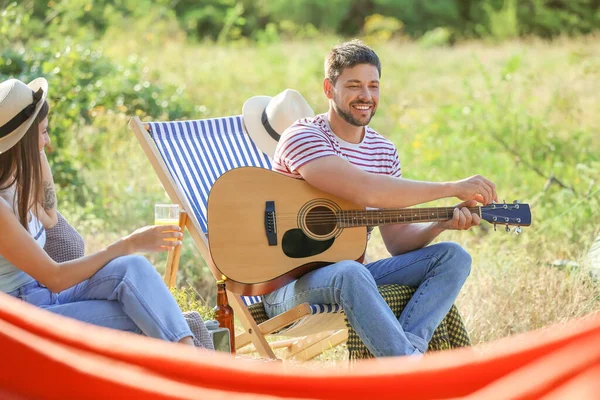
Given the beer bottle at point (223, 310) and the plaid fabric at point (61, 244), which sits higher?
the plaid fabric at point (61, 244)

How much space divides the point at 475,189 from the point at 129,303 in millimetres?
1398

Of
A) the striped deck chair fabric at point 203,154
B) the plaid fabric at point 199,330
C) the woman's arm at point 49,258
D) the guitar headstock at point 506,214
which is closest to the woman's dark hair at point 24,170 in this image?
the woman's arm at point 49,258

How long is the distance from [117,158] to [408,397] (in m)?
5.17

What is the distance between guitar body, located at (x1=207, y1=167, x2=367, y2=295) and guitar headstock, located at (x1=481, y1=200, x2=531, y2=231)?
0.49m

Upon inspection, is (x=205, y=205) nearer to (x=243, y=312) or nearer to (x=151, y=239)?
(x=243, y=312)

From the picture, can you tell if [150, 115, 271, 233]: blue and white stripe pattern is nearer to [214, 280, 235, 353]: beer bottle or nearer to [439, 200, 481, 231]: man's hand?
[214, 280, 235, 353]: beer bottle

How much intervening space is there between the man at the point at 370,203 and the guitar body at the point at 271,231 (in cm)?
8

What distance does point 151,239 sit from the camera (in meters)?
2.92

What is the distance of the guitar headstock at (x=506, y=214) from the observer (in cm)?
342

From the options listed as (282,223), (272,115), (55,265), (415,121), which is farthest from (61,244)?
(415,121)

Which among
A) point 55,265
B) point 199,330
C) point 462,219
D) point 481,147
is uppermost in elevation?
point 462,219

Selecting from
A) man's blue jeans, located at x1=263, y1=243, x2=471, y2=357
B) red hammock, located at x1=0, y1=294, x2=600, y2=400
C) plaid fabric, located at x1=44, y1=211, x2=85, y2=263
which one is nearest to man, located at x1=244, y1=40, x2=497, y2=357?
man's blue jeans, located at x1=263, y1=243, x2=471, y2=357

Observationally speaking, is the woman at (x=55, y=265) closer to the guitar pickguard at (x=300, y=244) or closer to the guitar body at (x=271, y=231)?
the guitar body at (x=271, y=231)

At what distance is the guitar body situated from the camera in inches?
133
